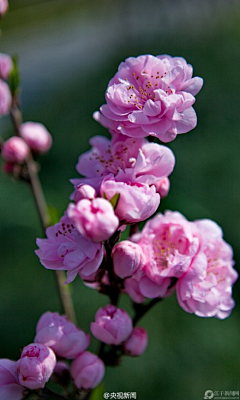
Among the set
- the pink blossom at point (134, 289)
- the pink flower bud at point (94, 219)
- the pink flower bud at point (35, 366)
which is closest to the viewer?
the pink flower bud at point (94, 219)

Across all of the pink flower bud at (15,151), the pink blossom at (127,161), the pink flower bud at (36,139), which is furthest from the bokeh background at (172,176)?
the pink blossom at (127,161)

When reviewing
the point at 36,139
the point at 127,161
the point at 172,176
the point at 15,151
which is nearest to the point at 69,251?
the point at 127,161

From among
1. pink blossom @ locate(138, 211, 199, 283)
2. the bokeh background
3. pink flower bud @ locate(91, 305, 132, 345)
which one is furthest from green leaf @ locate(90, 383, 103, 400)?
the bokeh background

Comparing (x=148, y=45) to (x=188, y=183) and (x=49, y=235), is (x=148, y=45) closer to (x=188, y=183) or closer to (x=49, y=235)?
(x=188, y=183)

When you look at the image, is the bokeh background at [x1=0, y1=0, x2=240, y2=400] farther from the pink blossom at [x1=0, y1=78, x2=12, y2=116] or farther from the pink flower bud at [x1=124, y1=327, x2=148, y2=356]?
the pink flower bud at [x1=124, y1=327, x2=148, y2=356]

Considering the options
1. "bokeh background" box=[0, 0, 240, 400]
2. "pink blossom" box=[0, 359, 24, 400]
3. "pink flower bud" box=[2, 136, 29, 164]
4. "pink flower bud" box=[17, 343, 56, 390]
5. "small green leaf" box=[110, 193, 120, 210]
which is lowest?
"bokeh background" box=[0, 0, 240, 400]

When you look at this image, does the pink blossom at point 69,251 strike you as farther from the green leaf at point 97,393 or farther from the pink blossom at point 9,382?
the green leaf at point 97,393
